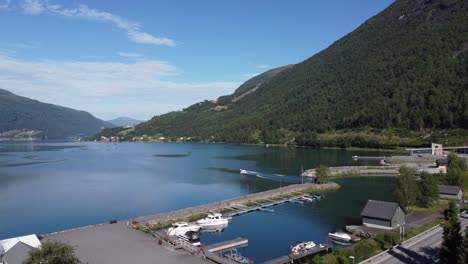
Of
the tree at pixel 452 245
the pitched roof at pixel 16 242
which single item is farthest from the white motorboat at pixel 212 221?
the tree at pixel 452 245

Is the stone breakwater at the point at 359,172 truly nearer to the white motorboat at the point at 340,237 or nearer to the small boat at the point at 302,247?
the white motorboat at the point at 340,237

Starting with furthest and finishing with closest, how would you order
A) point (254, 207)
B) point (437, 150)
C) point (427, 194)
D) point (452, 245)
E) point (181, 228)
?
point (437, 150)
point (254, 207)
point (427, 194)
point (181, 228)
point (452, 245)

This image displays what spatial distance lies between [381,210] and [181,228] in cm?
2118

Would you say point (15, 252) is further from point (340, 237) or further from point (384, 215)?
point (384, 215)

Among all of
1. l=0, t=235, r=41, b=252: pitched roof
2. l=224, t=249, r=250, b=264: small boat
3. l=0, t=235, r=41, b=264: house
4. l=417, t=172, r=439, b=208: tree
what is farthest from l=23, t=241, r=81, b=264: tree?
l=417, t=172, r=439, b=208: tree

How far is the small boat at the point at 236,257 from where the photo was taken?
30.6 meters

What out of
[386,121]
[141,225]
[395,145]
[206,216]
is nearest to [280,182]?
[206,216]

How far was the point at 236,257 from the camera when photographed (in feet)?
104

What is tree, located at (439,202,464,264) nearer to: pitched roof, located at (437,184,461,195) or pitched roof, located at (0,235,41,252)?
pitched roof, located at (0,235,41,252)

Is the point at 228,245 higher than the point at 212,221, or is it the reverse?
the point at 212,221

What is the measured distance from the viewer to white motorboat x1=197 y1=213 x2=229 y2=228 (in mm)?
42656

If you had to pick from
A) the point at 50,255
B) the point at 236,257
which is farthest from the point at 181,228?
the point at 50,255

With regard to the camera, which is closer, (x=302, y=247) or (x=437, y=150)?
(x=302, y=247)

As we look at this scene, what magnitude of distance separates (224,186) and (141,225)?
1436 inches
